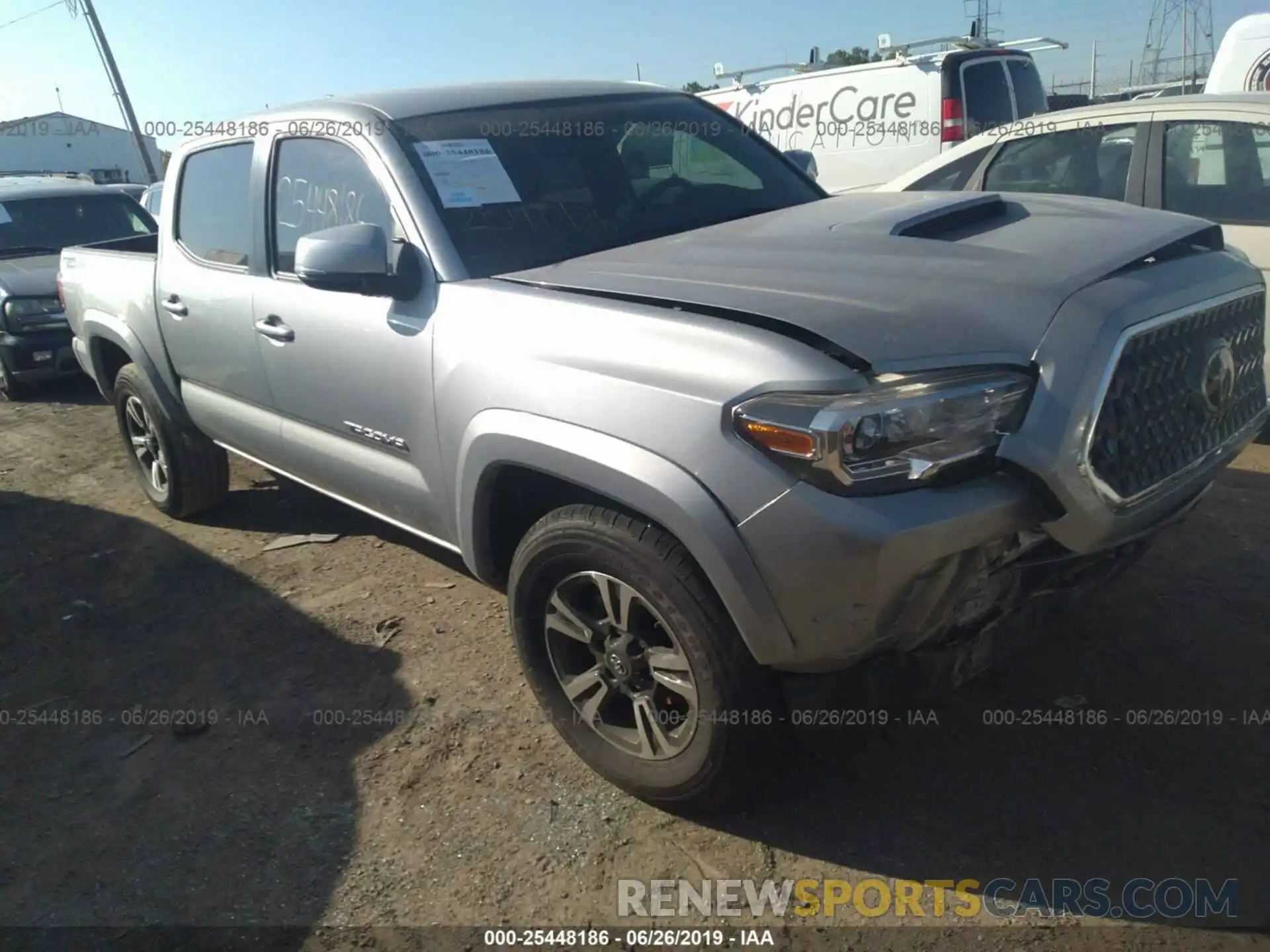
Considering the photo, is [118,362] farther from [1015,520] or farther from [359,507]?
[1015,520]

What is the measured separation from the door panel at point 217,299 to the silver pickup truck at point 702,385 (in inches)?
2.6

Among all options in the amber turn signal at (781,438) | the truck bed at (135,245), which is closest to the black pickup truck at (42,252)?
the truck bed at (135,245)

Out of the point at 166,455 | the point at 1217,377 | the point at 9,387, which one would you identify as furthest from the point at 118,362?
the point at 1217,377

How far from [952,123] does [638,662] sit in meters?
8.47

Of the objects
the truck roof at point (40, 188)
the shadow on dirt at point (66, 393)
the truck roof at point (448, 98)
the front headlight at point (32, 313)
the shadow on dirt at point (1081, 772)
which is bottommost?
the shadow on dirt at point (66, 393)

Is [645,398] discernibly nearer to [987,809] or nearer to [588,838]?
[588,838]

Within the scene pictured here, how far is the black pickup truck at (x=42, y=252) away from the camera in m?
8.20

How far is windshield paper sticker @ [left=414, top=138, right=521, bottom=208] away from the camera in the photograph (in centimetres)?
310

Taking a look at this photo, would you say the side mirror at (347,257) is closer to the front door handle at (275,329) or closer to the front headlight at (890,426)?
the front door handle at (275,329)

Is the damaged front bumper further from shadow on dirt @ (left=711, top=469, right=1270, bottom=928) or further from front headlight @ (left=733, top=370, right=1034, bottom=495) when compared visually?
shadow on dirt @ (left=711, top=469, right=1270, bottom=928)

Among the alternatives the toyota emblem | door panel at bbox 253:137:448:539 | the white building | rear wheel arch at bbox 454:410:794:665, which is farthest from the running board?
the white building

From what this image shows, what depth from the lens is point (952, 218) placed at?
2.88 metres

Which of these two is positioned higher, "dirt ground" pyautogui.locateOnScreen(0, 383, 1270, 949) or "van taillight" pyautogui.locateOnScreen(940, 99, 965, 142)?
"van taillight" pyautogui.locateOnScreen(940, 99, 965, 142)

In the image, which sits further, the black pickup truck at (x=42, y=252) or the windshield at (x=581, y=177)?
the black pickup truck at (x=42, y=252)
